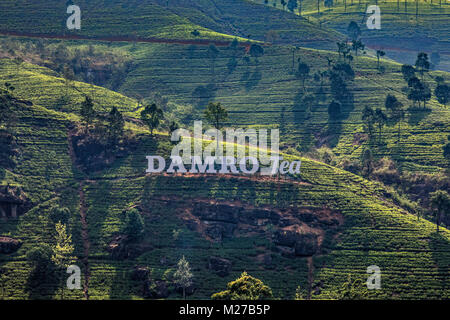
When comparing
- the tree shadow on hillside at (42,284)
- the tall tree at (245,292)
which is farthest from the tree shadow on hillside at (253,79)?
the tall tree at (245,292)

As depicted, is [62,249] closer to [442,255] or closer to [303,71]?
[442,255]

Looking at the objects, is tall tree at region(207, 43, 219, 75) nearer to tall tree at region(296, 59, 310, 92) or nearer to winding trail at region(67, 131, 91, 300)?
tall tree at region(296, 59, 310, 92)

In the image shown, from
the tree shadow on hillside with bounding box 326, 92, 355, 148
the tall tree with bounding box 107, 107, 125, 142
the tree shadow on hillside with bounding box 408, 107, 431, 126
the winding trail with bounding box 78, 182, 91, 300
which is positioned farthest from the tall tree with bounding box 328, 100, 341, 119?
the winding trail with bounding box 78, 182, 91, 300

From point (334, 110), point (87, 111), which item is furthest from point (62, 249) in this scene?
point (334, 110)

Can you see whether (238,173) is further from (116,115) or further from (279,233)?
(116,115)
